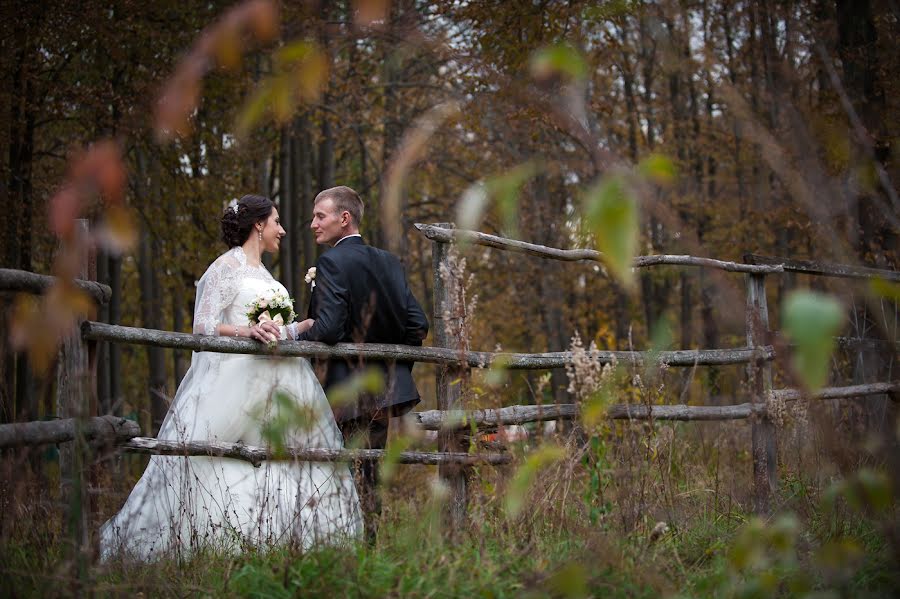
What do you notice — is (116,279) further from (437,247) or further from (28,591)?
(28,591)

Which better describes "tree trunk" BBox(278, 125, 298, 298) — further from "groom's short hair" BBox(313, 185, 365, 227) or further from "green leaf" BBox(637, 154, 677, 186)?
"green leaf" BBox(637, 154, 677, 186)

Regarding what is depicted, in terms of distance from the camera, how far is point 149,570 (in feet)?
12.1

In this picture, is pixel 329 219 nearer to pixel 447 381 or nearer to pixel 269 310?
pixel 269 310

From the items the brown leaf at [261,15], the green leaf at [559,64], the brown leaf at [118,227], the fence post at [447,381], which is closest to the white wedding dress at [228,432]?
the fence post at [447,381]

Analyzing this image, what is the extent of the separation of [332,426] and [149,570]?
4.48 ft

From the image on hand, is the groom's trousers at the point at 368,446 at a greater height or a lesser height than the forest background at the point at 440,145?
lesser

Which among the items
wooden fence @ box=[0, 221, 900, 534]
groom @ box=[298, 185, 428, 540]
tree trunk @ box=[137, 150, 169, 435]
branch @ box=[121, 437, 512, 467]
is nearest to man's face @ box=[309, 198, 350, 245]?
groom @ box=[298, 185, 428, 540]

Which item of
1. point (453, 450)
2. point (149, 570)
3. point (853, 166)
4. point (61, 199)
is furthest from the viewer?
point (453, 450)

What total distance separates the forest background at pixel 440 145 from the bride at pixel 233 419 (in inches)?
17.0

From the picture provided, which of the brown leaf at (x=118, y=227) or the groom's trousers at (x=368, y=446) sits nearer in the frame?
the brown leaf at (x=118, y=227)

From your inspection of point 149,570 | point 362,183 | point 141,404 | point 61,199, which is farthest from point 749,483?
point 141,404

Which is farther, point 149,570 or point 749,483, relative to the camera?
point 749,483

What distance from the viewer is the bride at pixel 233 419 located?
4.48 m

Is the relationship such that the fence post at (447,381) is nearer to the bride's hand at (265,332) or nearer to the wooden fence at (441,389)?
the wooden fence at (441,389)
